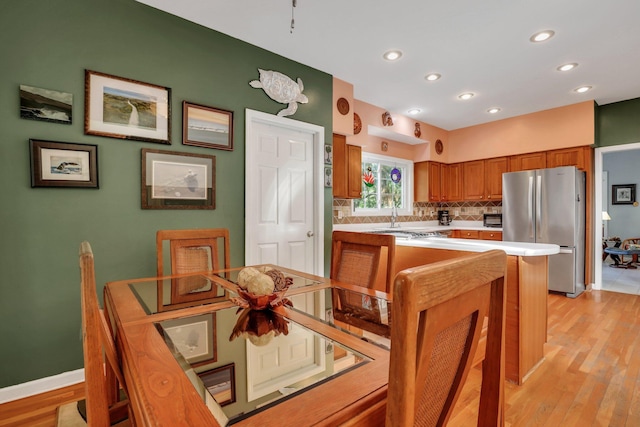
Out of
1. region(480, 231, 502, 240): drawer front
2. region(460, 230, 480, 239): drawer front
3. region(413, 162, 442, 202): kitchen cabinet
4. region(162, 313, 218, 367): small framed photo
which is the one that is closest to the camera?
region(162, 313, 218, 367): small framed photo

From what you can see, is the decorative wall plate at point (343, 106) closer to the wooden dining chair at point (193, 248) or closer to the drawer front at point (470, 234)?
the wooden dining chair at point (193, 248)

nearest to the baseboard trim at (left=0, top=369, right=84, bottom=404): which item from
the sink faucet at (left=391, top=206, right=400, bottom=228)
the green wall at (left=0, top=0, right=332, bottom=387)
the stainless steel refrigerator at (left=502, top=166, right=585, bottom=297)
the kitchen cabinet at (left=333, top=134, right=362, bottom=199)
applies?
the green wall at (left=0, top=0, right=332, bottom=387)

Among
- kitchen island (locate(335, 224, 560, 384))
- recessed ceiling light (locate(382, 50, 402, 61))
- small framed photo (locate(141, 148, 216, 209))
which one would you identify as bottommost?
kitchen island (locate(335, 224, 560, 384))

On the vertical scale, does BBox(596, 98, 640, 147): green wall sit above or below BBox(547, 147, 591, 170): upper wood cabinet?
above

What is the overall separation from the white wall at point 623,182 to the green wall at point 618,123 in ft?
11.9

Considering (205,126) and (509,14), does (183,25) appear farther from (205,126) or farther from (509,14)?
(509,14)

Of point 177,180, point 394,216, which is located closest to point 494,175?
point 394,216

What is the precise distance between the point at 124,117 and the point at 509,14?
3.10m

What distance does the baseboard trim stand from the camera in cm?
193

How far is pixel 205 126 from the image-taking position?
2.70m

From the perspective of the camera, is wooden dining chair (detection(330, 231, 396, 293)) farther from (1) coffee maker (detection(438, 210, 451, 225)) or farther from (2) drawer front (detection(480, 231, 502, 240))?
(1) coffee maker (detection(438, 210, 451, 225))

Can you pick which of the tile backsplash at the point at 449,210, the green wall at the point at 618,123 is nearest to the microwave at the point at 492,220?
the tile backsplash at the point at 449,210

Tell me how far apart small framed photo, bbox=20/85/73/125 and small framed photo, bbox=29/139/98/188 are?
160 millimetres

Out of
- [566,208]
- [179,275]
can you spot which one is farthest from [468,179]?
[179,275]
